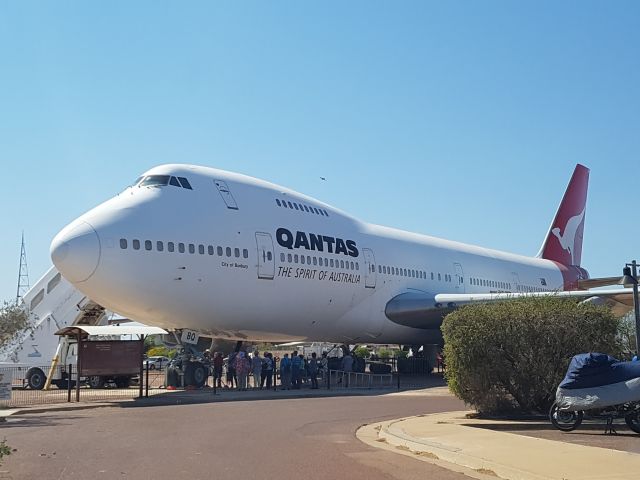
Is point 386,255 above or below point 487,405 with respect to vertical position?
above

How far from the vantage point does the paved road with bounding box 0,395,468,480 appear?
8.94 m

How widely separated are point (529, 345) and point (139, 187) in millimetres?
12430

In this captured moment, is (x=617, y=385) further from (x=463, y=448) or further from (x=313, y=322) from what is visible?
(x=313, y=322)

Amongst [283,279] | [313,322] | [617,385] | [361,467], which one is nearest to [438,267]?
[313,322]

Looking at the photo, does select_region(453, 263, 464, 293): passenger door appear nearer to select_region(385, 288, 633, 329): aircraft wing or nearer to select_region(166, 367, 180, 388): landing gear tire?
select_region(385, 288, 633, 329): aircraft wing

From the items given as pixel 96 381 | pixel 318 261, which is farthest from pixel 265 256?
pixel 96 381

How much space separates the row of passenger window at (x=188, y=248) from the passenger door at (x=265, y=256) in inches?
23.4

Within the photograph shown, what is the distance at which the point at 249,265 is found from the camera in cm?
2366

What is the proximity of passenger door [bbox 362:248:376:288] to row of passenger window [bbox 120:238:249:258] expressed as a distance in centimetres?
668

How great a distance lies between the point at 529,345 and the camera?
1482 cm

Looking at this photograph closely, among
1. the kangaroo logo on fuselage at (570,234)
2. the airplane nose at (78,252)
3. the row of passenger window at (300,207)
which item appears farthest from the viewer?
the kangaroo logo on fuselage at (570,234)

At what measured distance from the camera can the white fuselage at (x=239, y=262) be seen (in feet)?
67.9

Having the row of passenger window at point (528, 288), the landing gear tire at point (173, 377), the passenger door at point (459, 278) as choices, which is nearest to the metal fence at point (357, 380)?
the landing gear tire at point (173, 377)

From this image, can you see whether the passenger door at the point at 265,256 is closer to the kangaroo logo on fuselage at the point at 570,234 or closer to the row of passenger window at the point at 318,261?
the row of passenger window at the point at 318,261
